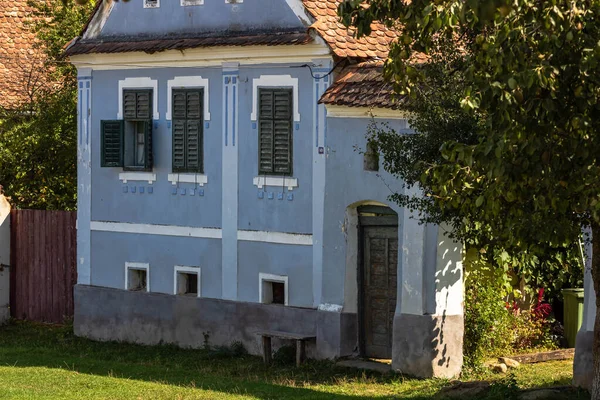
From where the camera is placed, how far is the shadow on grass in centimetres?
1638

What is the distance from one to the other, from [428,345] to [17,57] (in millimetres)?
15373

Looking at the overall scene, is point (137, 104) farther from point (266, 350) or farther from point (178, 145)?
point (266, 350)

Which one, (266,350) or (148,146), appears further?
(148,146)

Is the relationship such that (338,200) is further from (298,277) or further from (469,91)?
(469,91)

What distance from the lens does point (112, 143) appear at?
830 inches

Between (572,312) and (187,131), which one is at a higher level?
(187,131)

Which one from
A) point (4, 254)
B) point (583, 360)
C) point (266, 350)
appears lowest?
point (266, 350)

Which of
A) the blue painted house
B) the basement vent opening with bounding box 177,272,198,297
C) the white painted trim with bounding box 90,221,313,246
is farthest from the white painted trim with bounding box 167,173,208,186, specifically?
the basement vent opening with bounding box 177,272,198,297

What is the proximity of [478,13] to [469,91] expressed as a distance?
138 inches

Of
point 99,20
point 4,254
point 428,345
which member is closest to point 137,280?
point 4,254

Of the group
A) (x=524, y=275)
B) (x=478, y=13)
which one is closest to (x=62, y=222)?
(x=524, y=275)

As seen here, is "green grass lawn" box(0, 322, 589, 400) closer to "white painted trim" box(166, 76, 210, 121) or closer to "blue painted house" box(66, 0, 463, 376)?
"blue painted house" box(66, 0, 463, 376)

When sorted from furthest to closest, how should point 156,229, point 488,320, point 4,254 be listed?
point 4,254
point 156,229
point 488,320

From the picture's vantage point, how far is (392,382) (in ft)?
54.7
